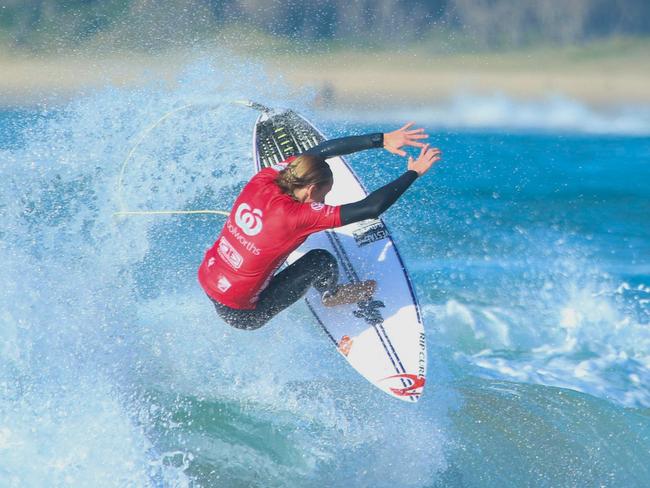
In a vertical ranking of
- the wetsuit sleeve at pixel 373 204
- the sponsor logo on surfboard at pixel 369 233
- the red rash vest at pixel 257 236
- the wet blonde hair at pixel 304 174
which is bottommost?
the sponsor logo on surfboard at pixel 369 233

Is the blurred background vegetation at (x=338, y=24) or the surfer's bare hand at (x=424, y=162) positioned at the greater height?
the surfer's bare hand at (x=424, y=162)

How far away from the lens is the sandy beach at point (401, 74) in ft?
42.0

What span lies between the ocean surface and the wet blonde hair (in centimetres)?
201

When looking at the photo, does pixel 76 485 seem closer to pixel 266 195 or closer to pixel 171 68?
pixel 266 195

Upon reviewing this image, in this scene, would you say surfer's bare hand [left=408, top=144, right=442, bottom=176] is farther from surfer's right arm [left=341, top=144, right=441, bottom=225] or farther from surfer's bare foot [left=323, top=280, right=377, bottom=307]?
surfer's bare foot [left=323, top=280, right=377, bottom=307]

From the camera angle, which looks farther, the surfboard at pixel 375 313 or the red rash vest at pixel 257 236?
the surfboard at pixel 375 313

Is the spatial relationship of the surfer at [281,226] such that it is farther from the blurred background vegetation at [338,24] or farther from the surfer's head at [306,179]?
the blurred background vegetation at [338,24]

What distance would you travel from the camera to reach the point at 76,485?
4.89 m

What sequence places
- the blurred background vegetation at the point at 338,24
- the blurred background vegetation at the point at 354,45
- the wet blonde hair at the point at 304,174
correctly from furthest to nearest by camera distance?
the blurred background vegetation at the point at 338,24, the blurred background vegetation at the point at 354,45, the wet blonde hair at the point at 304,174

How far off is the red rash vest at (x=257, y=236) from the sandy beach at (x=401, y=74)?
821 cm

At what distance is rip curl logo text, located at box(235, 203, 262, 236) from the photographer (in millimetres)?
4348

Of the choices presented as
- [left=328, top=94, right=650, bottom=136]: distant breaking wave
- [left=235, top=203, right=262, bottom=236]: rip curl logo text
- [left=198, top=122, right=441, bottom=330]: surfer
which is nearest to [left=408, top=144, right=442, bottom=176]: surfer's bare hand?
[left=198, top=122, right=441, bottom=330]: surfer

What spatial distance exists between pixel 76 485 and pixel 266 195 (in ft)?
7.88

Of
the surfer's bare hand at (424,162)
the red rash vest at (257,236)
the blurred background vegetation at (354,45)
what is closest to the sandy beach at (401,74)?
the blurred background vegetation at (354,45)
